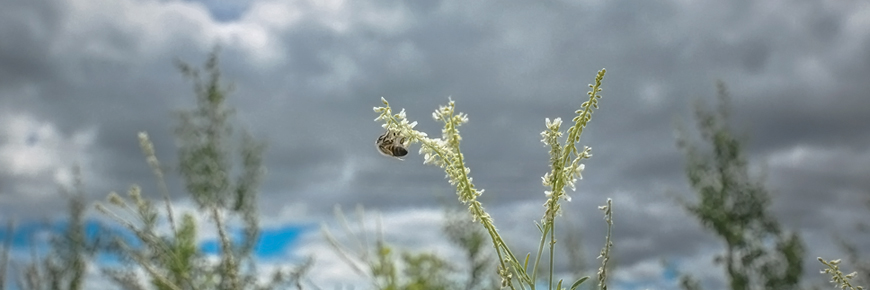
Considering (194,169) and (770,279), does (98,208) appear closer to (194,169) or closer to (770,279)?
(194,169)

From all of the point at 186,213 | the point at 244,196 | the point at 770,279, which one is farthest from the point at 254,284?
the point at 770,279

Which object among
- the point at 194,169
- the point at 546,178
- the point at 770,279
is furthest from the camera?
the point at 770,279

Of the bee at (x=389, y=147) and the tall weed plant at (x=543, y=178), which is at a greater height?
the bee at (x=389, y=147)

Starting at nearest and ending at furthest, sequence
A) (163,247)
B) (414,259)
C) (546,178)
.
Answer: (546,178)
(163,247)
(414,259)

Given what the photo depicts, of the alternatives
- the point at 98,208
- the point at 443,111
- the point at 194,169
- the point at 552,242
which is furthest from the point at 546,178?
the point at 194,169

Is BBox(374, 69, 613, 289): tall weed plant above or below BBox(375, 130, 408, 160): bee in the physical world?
below

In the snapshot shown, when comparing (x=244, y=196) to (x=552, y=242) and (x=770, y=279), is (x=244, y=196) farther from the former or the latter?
(x=552, y=242)

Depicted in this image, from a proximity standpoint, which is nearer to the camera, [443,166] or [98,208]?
[443,166]

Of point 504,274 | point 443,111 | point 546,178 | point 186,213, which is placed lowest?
point 504,274

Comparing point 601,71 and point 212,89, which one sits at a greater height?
point 212,89
